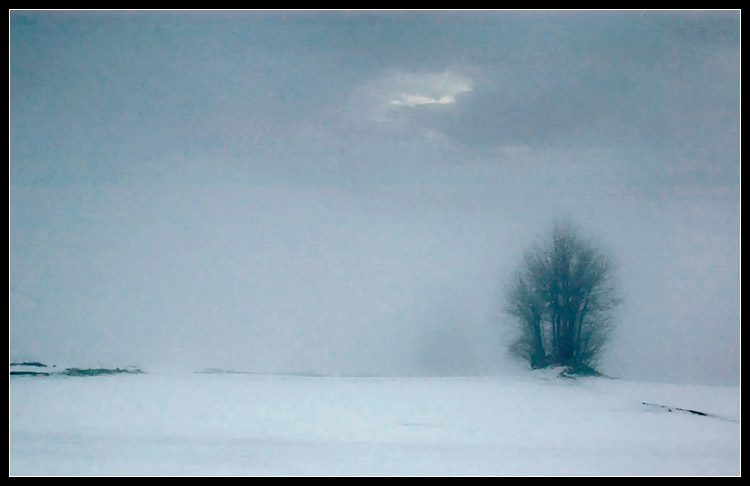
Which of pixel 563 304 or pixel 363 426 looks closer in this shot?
pixel 363 426

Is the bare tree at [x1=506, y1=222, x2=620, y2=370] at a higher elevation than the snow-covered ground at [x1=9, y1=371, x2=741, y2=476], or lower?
higher

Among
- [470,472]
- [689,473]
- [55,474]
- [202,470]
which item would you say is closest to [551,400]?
[689,473]

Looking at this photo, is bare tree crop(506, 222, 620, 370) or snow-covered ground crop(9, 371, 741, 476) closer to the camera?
snow-covered ground crop(9, 371, 741, 476)

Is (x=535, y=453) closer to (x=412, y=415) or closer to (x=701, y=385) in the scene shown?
(x=412, y=415)

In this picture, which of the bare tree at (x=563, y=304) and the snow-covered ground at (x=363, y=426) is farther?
the bare tree at (x=563, y=304)
